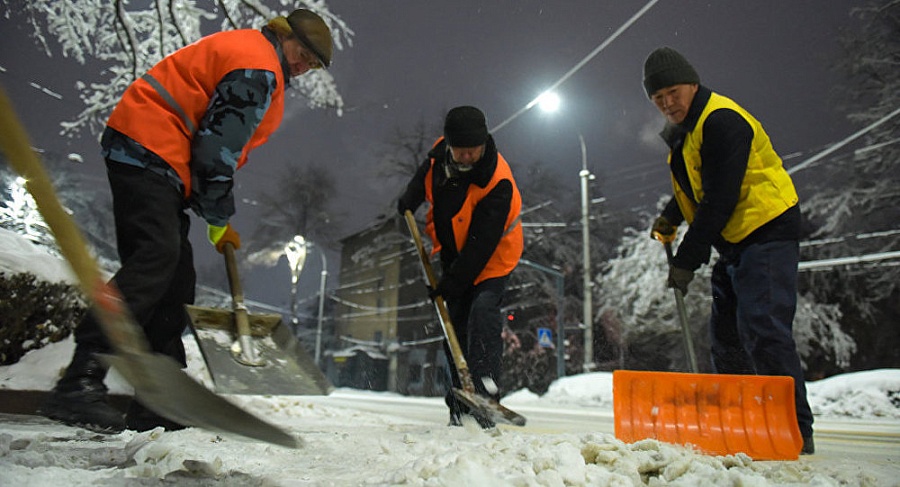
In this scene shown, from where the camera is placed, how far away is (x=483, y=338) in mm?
2818

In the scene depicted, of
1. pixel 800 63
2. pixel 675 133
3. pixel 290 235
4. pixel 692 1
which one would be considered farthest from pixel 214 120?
pixel 290 235

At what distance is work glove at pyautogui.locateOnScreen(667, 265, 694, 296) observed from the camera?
258 cm

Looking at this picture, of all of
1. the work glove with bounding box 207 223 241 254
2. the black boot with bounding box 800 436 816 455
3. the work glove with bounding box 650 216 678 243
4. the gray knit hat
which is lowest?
the black boot with bounding box 800 436 816 455

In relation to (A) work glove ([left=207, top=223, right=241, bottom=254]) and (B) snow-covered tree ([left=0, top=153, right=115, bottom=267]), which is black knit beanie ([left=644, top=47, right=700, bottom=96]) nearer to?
(A) work glove ([left=207, top=223, right=241, bottom=254])

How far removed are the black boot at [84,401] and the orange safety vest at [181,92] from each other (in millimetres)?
708

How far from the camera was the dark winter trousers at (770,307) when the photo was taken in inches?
83.5

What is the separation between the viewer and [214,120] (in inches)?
77.0

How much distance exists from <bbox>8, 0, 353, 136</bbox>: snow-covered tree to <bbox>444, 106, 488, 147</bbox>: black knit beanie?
16.7 feet

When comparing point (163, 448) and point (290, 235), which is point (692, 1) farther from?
point (290, 235)

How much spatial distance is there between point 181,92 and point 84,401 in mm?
1110

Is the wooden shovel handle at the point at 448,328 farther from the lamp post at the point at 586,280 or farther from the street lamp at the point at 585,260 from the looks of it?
the lamp post at the point at 586,280

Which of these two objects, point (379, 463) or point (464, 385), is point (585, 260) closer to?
point (464, 385)

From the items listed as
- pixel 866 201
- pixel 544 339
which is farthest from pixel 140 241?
pixel 866 201

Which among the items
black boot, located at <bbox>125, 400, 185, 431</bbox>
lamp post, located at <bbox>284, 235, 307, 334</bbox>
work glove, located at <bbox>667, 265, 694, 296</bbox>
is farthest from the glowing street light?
lamp post, located at <bbox>284, 235, 307, 334</bbox>
